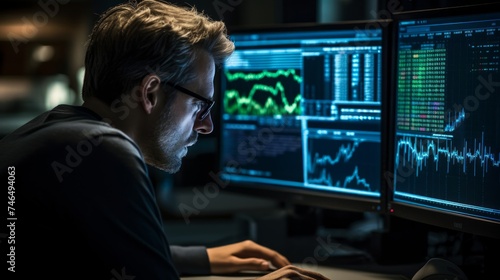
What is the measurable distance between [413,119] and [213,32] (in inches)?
19.5

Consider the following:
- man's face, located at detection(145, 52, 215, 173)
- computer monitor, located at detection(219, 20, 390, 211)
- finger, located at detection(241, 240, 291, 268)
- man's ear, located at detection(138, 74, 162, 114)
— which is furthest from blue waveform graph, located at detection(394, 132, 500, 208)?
man's ear, located at detection(138, 74, 162, 114)

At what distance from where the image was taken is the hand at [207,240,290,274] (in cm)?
160

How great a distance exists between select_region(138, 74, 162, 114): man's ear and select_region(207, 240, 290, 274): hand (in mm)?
474

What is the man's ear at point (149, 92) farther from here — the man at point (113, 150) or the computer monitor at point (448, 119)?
the computer monitor at point (448, 119)

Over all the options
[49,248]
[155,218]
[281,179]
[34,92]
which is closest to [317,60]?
[281,179]

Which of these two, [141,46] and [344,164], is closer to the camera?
[141,46]

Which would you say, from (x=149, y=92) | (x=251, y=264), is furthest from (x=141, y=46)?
(x=251, y=264)

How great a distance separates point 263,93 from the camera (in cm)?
190

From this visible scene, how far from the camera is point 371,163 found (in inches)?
65.7

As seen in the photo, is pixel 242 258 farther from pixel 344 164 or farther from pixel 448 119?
pixel 448 119

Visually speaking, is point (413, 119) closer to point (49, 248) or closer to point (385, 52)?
point (385, 52)

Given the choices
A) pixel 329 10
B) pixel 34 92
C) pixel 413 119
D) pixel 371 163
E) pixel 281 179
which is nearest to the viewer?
pixel 413 119

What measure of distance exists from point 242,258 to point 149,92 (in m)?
0.53

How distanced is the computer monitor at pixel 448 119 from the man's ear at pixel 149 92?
1.92 feet
